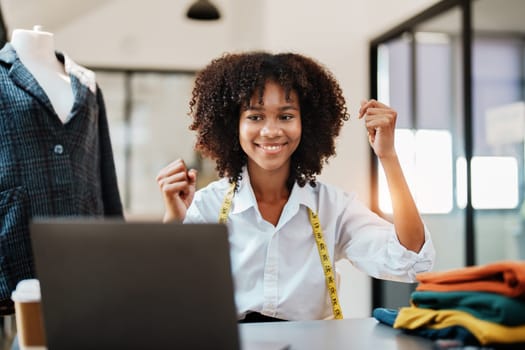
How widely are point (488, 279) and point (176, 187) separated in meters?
0.88

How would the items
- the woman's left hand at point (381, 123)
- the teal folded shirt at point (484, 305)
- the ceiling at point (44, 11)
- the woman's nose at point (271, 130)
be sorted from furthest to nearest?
the ceiling at point (44, 11), the woman's nose at point (271, 130), the woman's left hand at point (381, 123), the teal folded shirt at point (484, 305)

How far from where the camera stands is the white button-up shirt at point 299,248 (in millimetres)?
1595

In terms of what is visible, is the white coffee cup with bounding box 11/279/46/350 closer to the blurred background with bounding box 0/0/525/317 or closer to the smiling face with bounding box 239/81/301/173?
the smiling face with bounding box 239/81/301/173

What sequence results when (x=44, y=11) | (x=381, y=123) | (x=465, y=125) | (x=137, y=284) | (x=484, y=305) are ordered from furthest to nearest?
(x=44, y=11) → (x=465, y=125) → (x=381, y=123) → (x=484, y=305) → (x=137, y=284)

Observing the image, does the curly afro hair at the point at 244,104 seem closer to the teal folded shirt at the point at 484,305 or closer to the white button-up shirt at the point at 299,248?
the white button-up shirt at the point at 299,248

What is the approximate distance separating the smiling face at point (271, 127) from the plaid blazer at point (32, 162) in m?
0.61

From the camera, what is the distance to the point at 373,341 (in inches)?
44.7

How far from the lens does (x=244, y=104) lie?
1695 mm

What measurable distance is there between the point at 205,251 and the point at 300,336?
16.3 inches

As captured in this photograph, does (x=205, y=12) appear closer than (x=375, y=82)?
No

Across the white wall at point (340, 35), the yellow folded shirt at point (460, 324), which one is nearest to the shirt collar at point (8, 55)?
the yellow folded shirt at point (460, 324)

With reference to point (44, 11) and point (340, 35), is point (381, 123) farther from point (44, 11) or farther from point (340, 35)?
point (44, 11)

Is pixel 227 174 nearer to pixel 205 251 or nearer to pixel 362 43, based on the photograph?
pixel 205 251

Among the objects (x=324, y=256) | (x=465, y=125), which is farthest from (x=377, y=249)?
(x=465, y=125)
